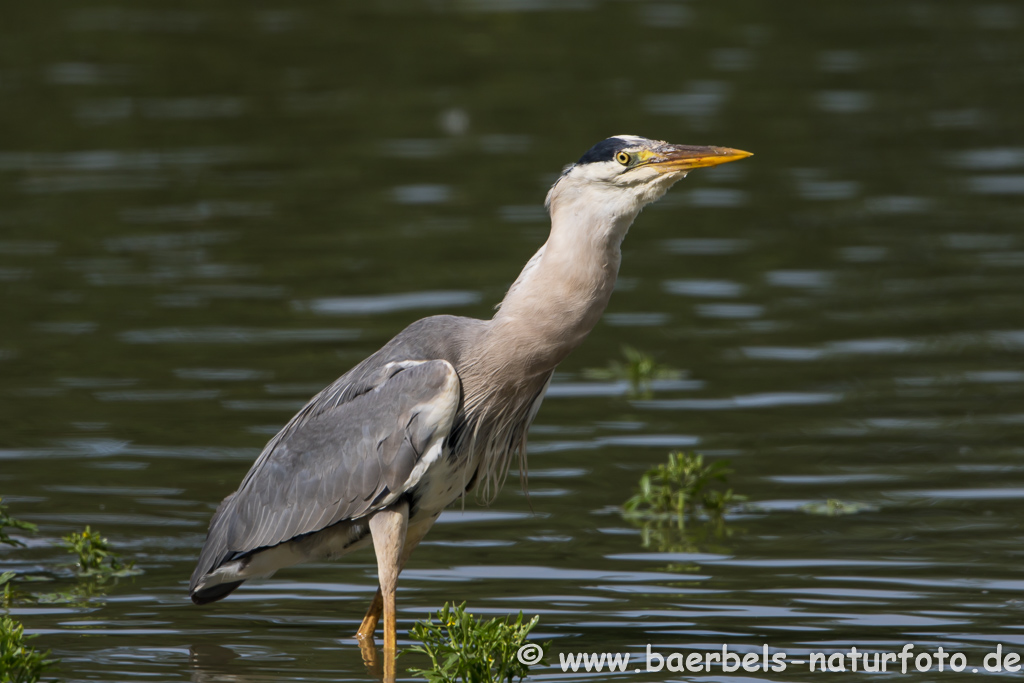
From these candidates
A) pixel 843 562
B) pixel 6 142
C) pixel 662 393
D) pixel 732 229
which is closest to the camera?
pixel 843 562

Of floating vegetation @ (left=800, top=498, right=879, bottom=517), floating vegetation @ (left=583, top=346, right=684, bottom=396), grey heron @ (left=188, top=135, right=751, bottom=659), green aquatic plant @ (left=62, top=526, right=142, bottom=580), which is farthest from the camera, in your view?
floating vegetation @ (left=583, top=346, right=684, bottom=396)

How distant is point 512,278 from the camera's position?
1339 centimetres

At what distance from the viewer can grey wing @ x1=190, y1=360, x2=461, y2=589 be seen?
6969 mm

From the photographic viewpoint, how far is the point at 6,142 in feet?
59.9

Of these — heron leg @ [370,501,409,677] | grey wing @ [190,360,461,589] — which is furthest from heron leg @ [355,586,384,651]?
grey wing @ [190,360,461,589]

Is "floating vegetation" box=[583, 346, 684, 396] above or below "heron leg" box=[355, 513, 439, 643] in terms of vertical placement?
above

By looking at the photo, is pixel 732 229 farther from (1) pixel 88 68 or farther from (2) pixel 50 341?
(1) pixel 88 68

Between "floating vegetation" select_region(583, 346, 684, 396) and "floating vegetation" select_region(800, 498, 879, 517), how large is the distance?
2.27 meters

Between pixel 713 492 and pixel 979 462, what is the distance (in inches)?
67.9

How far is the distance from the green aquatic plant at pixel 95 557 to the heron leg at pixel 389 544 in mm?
1877

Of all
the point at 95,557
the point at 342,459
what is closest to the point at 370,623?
the point at 342,459

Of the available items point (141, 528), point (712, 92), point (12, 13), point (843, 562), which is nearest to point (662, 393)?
point (843, 562)

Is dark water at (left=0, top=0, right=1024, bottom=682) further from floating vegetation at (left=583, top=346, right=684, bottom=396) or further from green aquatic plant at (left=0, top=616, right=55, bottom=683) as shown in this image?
green aquatic plant at (left=0, top=616, right=55, bottom=683)

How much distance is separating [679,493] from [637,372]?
2.32 meters
